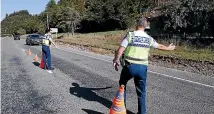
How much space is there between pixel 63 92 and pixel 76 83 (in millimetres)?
1565

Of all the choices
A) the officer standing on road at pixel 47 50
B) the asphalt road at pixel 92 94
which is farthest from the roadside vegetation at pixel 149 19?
the asphalt road at pixel 92 94

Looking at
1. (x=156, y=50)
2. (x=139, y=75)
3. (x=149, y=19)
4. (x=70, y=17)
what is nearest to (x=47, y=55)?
(x=139, y=75)

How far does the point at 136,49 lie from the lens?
6.50 metres

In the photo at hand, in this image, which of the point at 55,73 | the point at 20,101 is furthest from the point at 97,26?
the point at 20,101

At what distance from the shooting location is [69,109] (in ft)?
24.0

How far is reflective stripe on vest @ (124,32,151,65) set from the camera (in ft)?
21.2

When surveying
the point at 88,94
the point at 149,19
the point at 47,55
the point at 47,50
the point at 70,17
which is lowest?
the point at 88,94

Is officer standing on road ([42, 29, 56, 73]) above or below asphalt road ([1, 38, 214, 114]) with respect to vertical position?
above

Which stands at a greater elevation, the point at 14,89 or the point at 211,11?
the point at 211,11

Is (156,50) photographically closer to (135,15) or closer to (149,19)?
(149,19)

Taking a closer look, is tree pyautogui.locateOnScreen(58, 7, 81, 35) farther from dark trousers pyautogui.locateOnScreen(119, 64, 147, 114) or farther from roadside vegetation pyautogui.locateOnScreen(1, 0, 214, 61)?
dark trousers pyautogui.locateOnScreen(119, 64, 147, 114)

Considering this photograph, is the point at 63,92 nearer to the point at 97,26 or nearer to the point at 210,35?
the point at 210,35

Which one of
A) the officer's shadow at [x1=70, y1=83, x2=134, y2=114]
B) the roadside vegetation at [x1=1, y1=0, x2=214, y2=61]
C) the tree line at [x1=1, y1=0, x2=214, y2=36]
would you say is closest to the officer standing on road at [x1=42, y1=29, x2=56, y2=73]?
the officer's shadow at [x1=70, y1=83, x2=134, y2=114]

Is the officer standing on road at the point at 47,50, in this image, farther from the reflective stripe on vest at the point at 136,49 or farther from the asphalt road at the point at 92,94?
the reflective stripe on vest at the point at 136,49
